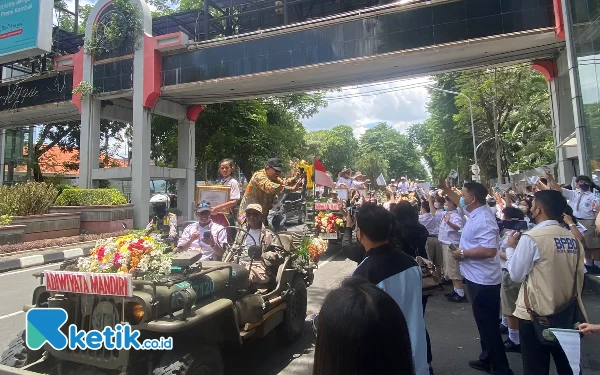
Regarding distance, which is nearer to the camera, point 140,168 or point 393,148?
point 140,168

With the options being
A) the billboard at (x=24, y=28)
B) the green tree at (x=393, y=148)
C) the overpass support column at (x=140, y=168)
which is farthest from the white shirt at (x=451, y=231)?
the green tree at (x=393, y=148)

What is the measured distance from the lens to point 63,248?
1155 centimetres

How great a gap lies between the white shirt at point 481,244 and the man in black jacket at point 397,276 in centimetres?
163

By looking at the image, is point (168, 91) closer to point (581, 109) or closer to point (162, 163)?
point (162, 163)

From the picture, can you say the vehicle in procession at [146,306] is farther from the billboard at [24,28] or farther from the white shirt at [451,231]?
the billboard at [24,28]

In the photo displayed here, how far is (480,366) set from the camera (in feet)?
12.9

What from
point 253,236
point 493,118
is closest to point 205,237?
point 253,236

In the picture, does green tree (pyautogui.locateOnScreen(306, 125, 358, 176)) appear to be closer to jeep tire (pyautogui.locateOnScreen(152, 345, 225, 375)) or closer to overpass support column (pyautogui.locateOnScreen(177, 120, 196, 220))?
overpass support column (pyautogui.locateOnScreen(177, 120, 196, 220))

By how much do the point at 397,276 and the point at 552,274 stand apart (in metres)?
1.34

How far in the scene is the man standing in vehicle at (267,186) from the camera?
5.04 m

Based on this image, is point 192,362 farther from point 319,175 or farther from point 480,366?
point 319,175

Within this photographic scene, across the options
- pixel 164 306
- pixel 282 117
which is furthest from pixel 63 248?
pixel 282 117

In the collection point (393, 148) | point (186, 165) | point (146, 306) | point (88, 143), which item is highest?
point (393, 148)

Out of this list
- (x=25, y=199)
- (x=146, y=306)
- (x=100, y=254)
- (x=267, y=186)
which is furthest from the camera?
(x=25, y=199)
